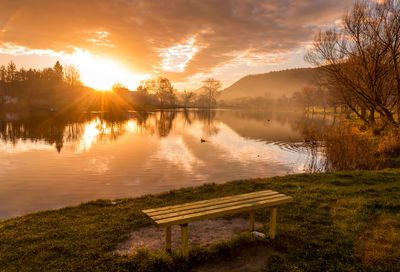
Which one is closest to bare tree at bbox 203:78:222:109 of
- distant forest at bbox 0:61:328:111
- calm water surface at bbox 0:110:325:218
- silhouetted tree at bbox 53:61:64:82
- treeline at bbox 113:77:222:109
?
treeline at bbox 113:77:222:109

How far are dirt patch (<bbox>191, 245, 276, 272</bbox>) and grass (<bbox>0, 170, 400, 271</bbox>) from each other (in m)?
0.15

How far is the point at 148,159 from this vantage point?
66.2 ft

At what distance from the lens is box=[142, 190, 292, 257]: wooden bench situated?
16.0 ft

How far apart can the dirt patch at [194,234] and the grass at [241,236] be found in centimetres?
31

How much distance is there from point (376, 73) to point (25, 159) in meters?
27.8

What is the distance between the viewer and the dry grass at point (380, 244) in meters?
5.13

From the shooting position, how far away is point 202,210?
A: 5.29 metres

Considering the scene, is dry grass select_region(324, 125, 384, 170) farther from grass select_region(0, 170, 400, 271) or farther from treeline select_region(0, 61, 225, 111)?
treeline select_region(0, 61, 225, 111)

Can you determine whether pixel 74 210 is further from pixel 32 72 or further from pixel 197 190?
pixel 32 72

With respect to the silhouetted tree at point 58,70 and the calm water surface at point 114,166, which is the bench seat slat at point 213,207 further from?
the silhouetted tree at point 58,70

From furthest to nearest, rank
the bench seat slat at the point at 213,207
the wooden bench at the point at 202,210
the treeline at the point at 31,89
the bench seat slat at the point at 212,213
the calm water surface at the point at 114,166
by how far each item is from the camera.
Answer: the treeline at the point at 31,89
the calm water surface at the point at 114,166
the bench seat slat at the point at 213,207
the wooden bench at the point at 202,210
the bench seat slat at the point at 212,213

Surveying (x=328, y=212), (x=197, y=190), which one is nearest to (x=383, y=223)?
(x=328, y=212)

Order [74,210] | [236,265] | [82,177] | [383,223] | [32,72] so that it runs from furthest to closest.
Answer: [32,72], [82,177], [74,210], [383,223], [236,265]

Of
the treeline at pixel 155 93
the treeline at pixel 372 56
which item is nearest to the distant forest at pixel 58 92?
the treeline at pixel 155 93
